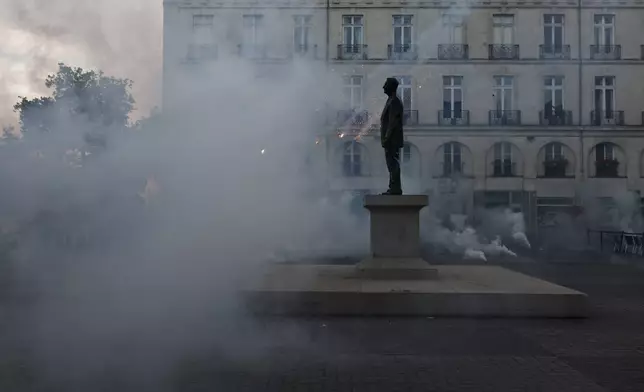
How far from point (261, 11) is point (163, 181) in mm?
5810

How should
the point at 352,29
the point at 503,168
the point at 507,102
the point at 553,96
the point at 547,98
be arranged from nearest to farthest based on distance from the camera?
the point at 352,29, the point at 547,98, the point at 553,96, the point at 507,102, the point at 503,168

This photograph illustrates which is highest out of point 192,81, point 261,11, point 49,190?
point 261,11

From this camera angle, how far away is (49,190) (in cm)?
787

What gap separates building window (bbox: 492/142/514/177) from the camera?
35281mm

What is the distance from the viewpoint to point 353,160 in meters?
25.8

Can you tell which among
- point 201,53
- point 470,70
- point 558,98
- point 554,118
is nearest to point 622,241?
point 554,118

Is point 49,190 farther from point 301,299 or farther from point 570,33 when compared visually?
point 570,33

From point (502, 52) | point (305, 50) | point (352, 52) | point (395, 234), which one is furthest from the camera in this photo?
point (502, 52)

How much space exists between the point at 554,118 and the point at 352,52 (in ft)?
46.1

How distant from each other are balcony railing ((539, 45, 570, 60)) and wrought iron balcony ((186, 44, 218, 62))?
12.6m

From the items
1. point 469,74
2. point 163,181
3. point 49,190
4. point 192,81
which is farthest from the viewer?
point 469,74

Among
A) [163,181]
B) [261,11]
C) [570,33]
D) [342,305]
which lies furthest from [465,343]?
[570,33]

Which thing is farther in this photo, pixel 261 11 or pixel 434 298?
pixel 261 11

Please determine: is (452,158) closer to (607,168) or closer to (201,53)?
(607,168)
